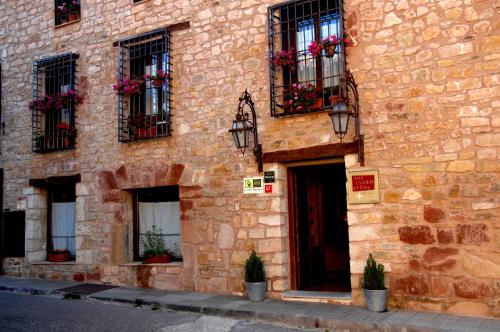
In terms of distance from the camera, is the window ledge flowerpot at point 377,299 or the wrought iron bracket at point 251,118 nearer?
the window ledge flowerpot at point 377,299

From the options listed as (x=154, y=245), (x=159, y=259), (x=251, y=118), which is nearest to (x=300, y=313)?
(x=251, y=118)

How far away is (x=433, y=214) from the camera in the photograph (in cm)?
629

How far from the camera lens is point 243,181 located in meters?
7.80

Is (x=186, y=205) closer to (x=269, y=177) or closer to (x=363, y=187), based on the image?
(x=269, y=177)

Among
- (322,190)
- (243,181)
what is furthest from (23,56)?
(322,190)

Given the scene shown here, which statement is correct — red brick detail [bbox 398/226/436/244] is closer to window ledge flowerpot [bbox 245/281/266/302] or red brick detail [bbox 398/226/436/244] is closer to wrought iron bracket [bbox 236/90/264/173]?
window ledge flowerpot [bbox 245/281/266/302]

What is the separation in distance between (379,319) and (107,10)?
7.45 m

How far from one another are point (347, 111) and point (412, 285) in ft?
7.73

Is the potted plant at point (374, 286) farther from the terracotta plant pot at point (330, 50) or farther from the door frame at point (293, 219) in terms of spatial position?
the terracotta plant pot at point (330, 50)

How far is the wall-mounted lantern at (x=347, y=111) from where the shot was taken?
6.49 metres

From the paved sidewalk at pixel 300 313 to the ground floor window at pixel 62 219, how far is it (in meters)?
1.62

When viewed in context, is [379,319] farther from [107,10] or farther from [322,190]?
[107,10]

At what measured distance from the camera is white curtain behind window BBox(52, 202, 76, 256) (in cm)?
1002

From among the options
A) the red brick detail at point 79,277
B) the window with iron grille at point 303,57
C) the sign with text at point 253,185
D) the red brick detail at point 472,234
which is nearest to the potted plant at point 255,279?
the sign with text at point 253,185
